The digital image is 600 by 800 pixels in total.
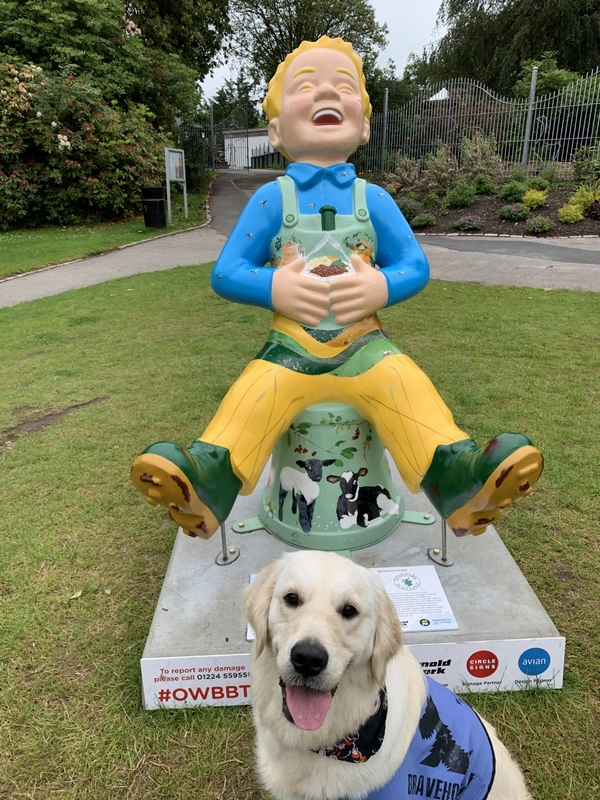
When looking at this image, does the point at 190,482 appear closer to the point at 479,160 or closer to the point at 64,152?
the point at 64,152

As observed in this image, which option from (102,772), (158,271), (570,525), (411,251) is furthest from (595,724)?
(158,271)

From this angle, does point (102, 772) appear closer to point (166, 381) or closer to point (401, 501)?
point (401, 501)

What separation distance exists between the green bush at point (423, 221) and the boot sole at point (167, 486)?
12.6m

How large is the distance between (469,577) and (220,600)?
1.13 meters

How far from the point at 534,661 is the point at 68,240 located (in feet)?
44.1

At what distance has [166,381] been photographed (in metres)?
5.41

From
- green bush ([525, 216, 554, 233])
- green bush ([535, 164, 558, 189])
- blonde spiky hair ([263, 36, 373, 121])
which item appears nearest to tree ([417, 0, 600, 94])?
green bush ([535, 164, 558, 189])

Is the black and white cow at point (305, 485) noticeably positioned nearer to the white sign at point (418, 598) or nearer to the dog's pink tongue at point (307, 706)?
the white sign at point (418, 598)

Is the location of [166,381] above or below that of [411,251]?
below

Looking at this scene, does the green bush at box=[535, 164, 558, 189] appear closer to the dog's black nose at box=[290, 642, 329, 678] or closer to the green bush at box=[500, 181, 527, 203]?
the green bush at box=[500, 181, 527, 203]

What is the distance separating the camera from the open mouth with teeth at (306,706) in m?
1.39

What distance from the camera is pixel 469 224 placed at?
42.5ft

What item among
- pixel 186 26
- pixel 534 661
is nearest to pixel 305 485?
pixel 534 661

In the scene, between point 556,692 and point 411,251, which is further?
point 411,251
